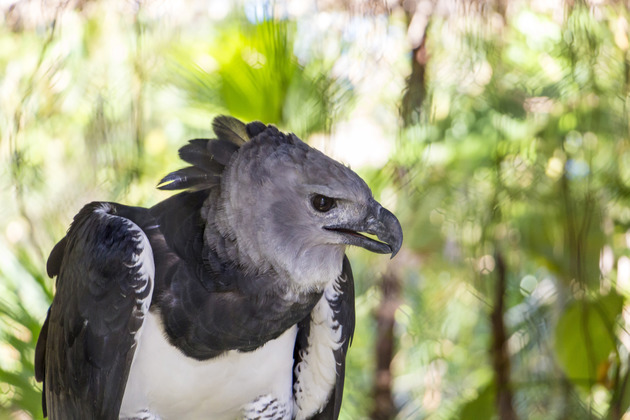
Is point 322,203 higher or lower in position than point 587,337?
higher

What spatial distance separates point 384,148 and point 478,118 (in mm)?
405

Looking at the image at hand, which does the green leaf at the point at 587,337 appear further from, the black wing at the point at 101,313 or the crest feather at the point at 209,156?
the black wing at the point at 101,313

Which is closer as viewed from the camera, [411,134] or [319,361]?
[319,361]

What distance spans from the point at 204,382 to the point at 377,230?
563mm

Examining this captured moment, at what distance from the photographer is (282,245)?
1188 millimetres

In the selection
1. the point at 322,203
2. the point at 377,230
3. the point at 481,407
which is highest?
the point at 322,203

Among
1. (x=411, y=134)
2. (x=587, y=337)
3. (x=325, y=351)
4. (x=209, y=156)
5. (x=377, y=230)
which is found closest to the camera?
(x=377, y=230)

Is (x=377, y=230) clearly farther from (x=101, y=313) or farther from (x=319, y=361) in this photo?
(x=101, y=313)

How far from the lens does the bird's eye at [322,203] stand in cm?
118

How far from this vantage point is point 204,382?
52.1 inches

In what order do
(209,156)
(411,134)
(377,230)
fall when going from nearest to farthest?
(377,230), (209,156), (411,134)

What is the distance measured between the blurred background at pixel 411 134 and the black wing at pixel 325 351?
0.81 metres

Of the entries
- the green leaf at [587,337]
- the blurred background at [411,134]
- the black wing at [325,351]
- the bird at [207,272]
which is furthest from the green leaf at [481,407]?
the bird at [207,272]

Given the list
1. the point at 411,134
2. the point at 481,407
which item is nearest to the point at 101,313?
the point at 411,134
